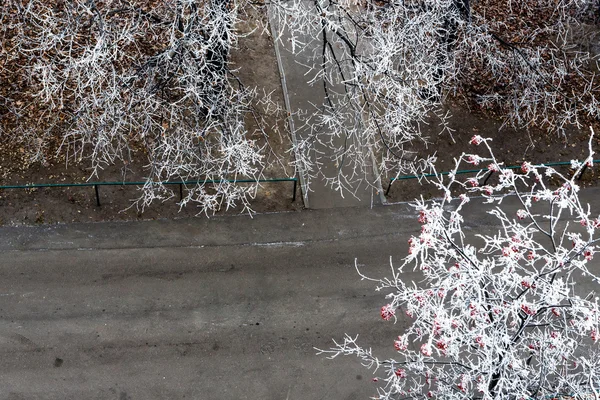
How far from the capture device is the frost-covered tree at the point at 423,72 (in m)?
12.3

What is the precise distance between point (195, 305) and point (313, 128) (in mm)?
5152

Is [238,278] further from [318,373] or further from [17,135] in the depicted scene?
[17,135]

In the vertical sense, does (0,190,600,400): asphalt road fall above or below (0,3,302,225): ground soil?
below

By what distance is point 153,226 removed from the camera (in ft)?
42.9

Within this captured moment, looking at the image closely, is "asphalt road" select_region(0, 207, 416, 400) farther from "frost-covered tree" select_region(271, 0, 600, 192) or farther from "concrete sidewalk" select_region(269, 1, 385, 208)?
"frost-covered tree" select_region(271, 0, 600, 192)

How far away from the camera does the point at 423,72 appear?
14281 mm

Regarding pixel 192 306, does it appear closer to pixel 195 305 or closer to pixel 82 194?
pixel 195 305

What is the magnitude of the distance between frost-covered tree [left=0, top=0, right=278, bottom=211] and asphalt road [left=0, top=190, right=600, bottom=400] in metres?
1.19

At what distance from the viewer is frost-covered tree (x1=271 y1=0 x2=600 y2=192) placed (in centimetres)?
1227

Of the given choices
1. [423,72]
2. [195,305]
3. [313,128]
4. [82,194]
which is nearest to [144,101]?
[82,194]

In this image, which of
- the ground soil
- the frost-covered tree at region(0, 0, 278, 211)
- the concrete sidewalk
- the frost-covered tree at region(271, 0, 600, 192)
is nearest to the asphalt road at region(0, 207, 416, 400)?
the ground soil

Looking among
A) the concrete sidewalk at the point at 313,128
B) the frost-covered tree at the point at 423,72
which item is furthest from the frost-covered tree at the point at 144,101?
the frost-covered tree at the point at 423,72

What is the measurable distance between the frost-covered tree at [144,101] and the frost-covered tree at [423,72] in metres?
1.73

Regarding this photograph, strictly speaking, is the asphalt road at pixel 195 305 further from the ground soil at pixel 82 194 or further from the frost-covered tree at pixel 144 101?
the frost-covered tree at pixel 144 101
